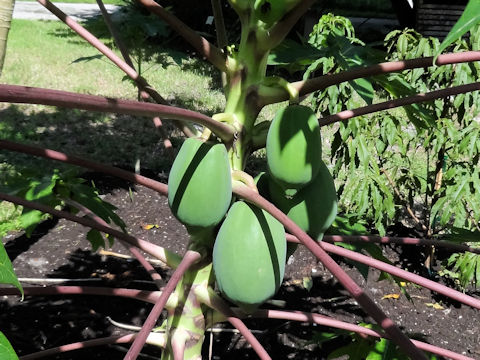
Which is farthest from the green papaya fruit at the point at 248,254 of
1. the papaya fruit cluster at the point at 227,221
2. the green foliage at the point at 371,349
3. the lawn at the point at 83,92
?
the lawn at the point at 83,92

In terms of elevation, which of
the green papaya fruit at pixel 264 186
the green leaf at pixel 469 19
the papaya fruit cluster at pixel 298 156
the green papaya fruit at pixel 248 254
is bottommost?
the green papaya fruit at pixel 248 254

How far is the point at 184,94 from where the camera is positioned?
207 inches

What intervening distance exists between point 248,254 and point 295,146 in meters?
0.19

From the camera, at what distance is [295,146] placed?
32.9 inches

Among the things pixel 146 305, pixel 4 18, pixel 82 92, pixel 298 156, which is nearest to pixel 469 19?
pixel 298 156

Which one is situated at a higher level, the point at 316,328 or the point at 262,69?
the point at 262,69

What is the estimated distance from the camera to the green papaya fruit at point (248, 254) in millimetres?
833

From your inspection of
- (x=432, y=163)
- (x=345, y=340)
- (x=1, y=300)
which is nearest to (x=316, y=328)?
(x=345, y=340)

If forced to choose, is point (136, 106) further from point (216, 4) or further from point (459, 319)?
point (459, 319)

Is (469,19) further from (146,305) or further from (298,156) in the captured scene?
(146,305)

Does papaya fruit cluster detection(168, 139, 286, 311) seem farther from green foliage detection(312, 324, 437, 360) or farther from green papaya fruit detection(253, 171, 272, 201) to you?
green foliage detection(312, 324, 437, 360)

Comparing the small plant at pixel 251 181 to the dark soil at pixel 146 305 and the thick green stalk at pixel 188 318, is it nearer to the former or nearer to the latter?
the thick green stalk at pixel 188 318

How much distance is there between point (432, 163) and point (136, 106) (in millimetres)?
3697

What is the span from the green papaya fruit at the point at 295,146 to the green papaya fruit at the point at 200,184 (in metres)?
0.08
